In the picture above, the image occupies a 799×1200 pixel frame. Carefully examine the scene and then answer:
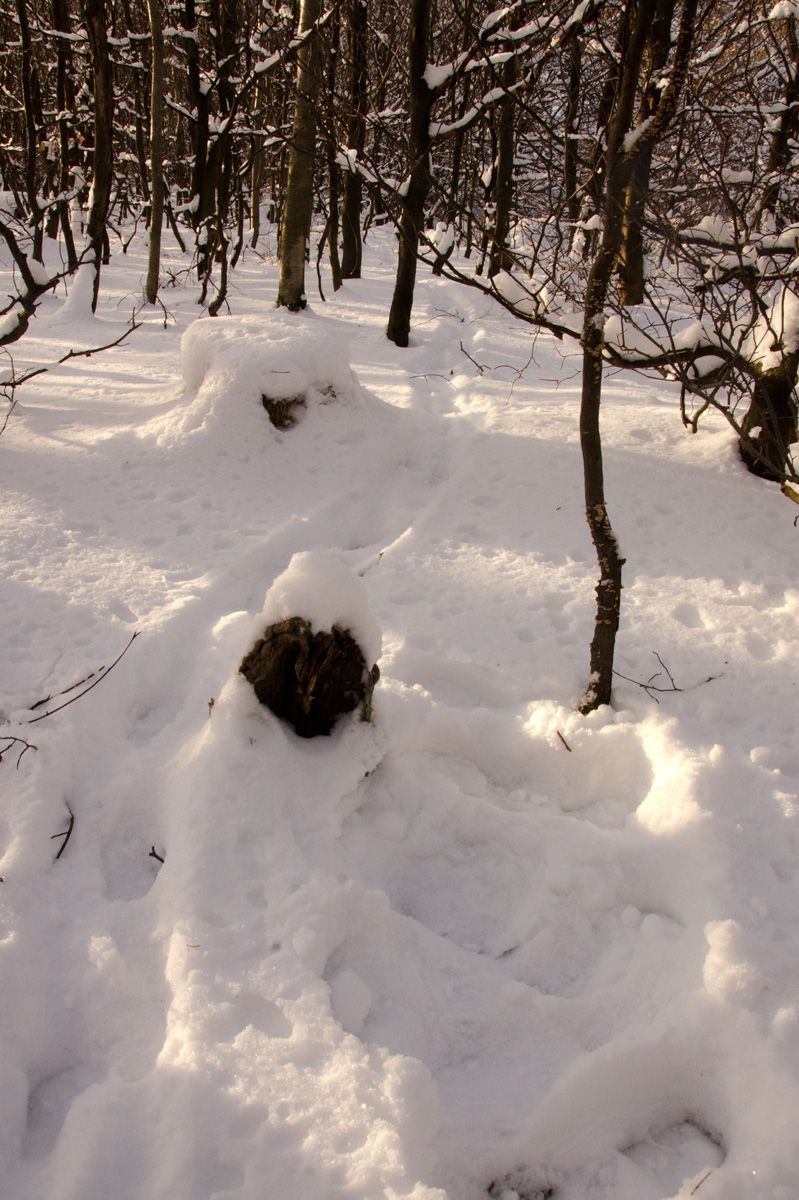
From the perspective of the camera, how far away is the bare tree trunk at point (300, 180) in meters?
6.81

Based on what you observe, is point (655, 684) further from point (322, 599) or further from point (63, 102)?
point (63, 102)

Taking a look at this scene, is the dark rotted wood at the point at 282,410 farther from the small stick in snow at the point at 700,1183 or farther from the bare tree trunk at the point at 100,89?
the small stick in snow at the point at 700,1183

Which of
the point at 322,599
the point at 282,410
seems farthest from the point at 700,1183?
the point at 282,410

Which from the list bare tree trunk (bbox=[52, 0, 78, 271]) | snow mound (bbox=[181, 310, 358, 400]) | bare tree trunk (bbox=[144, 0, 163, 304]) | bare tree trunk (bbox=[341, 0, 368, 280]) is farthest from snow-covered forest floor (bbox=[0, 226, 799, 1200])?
bare tree trunk (bbox=[52, 0, 78, 271])

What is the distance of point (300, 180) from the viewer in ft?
23.1

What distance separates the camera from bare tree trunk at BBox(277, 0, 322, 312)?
6.81 meters

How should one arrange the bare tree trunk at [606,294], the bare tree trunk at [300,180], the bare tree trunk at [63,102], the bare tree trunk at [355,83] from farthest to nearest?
1. the bare tree trunk at [63,102]
2. the bare tree trunk at [355,83]
3. the bare tree trunk at [300,180]
4. the bare tree trunk at [606,294]

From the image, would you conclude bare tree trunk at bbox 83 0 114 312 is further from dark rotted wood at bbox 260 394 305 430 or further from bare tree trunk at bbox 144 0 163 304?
dark rotted wood at bbox 260 394 305 430

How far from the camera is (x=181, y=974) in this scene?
6.89 feet

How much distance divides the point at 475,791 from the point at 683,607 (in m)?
1.71

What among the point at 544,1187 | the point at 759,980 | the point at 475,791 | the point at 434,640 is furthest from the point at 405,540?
the point at 544,1187

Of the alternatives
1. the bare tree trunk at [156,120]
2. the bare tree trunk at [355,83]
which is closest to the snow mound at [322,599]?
the bare tree trunk at [156,120]

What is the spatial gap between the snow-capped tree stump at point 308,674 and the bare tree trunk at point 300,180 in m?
5.54

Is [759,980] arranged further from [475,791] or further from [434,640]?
[434,640]
